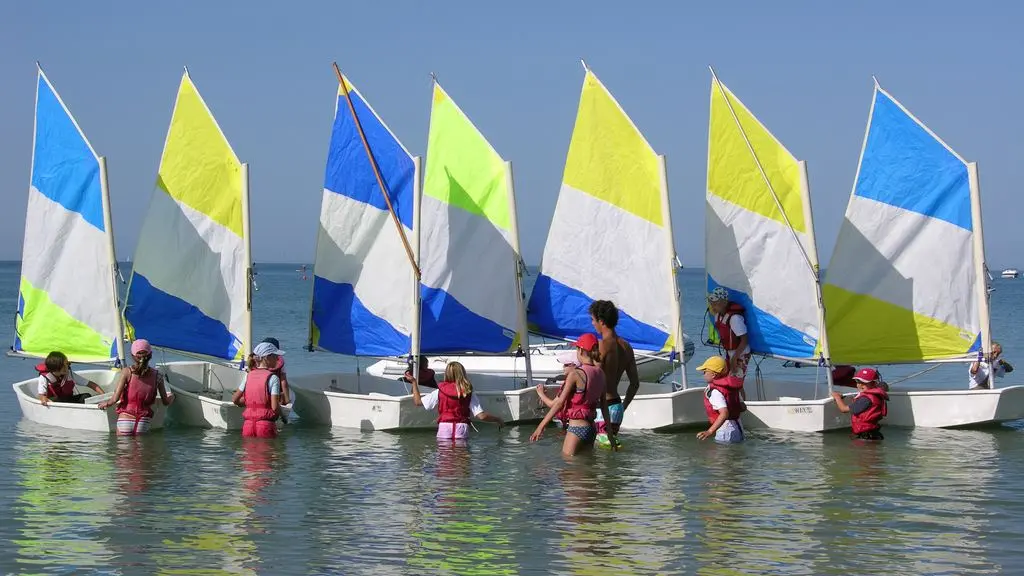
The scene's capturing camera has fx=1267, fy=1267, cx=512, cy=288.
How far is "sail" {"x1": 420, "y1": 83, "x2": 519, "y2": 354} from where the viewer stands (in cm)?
1881

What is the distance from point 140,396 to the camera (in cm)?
1666

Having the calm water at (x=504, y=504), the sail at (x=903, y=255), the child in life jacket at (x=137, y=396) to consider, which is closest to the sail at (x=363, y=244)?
the calm water at (x=504, y=504)

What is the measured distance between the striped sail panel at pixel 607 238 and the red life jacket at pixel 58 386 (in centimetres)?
684

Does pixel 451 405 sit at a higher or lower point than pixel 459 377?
lower

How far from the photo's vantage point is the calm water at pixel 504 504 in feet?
33.7

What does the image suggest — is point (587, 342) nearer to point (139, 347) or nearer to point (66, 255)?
point (139, 347)

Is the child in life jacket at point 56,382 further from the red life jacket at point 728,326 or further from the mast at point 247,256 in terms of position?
the red life jacket at point 728,326

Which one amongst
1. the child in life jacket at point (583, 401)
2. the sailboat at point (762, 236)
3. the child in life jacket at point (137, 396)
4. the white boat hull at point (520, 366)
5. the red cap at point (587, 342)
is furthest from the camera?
the white boat hull at point (520, 366)

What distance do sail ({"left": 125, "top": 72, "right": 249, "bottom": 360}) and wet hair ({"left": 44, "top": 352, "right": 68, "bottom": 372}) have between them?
143cm

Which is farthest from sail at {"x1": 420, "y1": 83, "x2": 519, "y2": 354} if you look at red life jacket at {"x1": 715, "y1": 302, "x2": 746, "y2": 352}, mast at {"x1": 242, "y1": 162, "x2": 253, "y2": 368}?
red life jacket at {"x1": 715, "y1": 302, "x2": 746, "y2": 352}

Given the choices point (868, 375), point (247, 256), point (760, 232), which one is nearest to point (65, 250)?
point (247, 256)

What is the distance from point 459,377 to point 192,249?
5423mm

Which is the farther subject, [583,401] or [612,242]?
[612,242]

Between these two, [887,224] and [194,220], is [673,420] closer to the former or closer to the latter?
[887,224]
